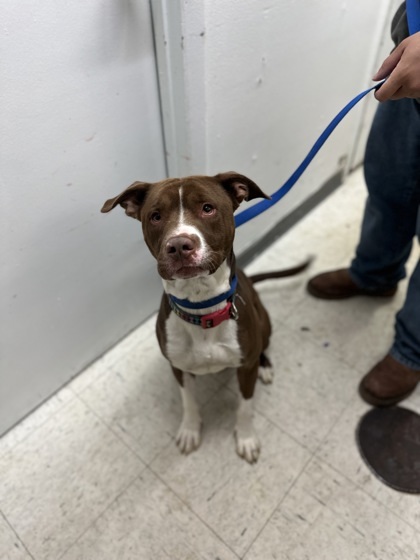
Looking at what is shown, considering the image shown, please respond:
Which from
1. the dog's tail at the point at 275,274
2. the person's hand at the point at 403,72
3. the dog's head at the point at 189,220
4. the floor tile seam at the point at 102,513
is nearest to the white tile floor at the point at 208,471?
the floor tile seam at the point at 102,513

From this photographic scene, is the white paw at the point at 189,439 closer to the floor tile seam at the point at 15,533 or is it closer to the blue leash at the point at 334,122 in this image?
the floor tile seam at the point at 15,533

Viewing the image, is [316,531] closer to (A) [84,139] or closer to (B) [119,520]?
(B) [119,520]

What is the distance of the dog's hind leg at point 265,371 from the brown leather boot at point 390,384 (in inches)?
16.9

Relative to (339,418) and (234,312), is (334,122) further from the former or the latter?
(339,418)

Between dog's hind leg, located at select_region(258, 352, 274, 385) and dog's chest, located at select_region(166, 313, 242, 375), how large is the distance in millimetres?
561

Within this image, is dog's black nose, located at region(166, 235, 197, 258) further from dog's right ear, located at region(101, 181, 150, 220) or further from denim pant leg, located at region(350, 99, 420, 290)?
denim pant leg, located at region(350, 99, 420, 290)

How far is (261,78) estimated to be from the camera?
6.12 feet

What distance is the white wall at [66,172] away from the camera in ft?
4.05

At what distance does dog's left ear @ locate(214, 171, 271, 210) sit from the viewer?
1.17m

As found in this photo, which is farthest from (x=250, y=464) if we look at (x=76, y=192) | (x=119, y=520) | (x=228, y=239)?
(x=76, y=192)

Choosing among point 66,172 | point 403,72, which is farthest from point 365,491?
point 66,172

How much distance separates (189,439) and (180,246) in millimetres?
1047

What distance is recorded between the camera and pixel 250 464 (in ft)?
5.45

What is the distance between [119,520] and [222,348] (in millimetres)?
791
